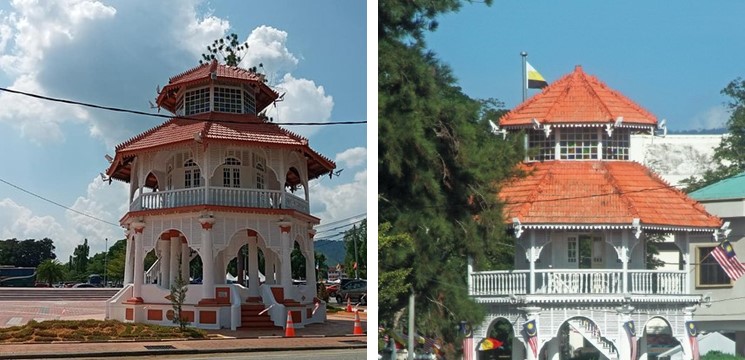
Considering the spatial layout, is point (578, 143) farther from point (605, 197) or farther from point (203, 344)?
point (203, 344)

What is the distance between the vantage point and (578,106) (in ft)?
28.7

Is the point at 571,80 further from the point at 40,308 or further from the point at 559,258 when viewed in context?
the point at 40,308

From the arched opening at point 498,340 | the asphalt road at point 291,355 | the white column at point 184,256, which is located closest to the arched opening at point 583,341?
the arched opening at point 498,340

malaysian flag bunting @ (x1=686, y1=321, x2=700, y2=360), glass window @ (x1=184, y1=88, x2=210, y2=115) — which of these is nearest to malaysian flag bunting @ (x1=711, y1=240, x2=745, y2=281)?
malaysian flag bunting @ (x1=686, y1=321, x2=700, y2=360)

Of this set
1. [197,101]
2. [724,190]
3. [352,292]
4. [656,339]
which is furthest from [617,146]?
[352,292]

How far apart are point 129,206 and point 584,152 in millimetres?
8910

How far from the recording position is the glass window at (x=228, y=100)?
50.8 feet

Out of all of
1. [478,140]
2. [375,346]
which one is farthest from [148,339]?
[478,140]

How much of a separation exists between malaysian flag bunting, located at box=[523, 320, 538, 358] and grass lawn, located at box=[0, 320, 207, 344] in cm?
632

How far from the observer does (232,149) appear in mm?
15164

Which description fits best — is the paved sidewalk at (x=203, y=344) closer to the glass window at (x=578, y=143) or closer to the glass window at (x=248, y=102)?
the glass window at (x=248, y=102)

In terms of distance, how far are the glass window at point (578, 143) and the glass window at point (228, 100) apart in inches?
304

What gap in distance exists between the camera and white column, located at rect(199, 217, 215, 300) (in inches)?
584

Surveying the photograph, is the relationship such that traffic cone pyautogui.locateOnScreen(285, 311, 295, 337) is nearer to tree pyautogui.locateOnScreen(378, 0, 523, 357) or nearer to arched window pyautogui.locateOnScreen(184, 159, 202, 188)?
arched window pyautogui.locateOnScreen(184, 159, 202, 188)
